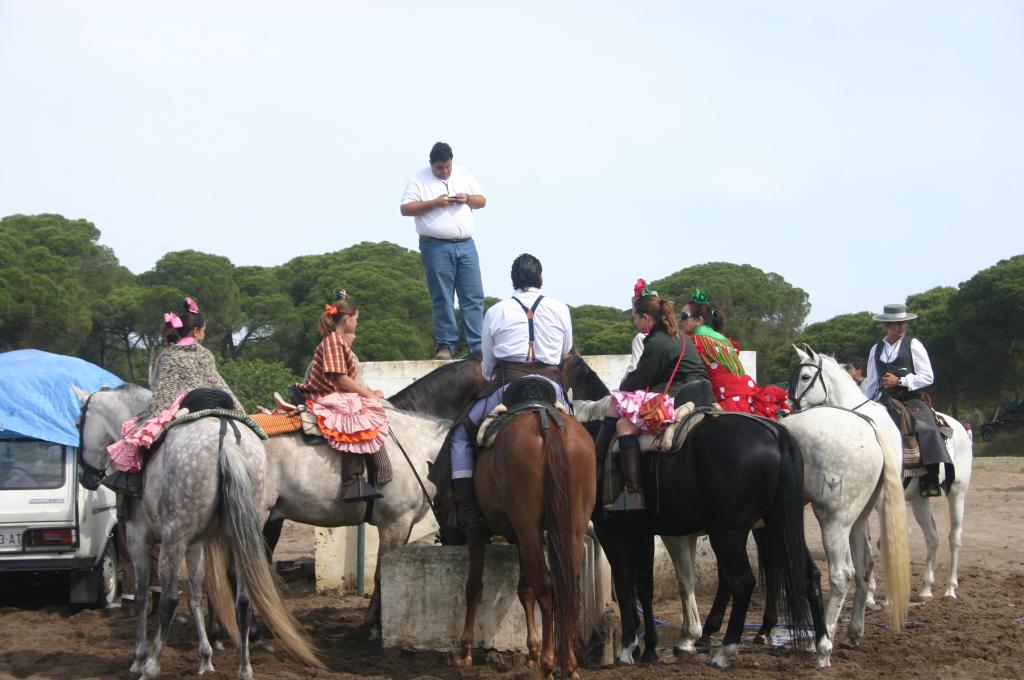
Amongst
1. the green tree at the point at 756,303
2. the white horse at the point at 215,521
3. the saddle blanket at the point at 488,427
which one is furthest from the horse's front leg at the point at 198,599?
the green tree at the point at 756,303

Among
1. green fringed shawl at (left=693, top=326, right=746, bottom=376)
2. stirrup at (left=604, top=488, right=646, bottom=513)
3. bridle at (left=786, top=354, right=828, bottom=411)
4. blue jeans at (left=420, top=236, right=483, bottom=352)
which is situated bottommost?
stirrup at (left=604, top=488, right=646, bottom=513)

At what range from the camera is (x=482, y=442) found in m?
7.20

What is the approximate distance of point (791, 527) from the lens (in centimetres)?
763

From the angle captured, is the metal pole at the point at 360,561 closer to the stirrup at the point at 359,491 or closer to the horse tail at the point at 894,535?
the stirrup at the point at 359,491

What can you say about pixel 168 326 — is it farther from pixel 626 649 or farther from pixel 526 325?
pixel 626 649

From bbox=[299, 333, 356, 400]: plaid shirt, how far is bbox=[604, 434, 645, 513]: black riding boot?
2501 mm

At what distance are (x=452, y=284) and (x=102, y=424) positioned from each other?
454 cm

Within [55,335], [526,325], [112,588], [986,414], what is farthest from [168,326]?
[986,414]

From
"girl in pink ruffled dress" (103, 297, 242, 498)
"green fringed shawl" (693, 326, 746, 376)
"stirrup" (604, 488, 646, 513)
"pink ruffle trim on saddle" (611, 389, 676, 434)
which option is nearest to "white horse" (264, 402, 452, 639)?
"girl in pink ruffled dress" (103, 297, 242, 498)

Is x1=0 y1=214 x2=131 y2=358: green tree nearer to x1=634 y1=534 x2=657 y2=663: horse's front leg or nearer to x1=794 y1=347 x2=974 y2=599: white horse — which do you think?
x1=794 y1=347 x2=974 y2=599: white horse

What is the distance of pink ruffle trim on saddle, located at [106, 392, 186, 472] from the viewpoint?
25.7 ft

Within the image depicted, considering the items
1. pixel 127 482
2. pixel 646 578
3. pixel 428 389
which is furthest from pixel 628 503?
pixel 127 482

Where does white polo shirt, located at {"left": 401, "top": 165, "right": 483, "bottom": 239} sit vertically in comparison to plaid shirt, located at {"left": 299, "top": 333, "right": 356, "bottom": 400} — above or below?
above

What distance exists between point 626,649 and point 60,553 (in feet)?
18.6
